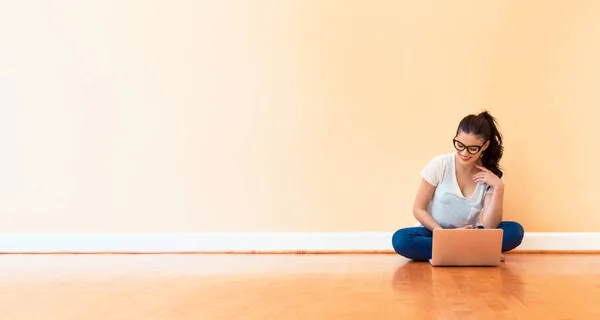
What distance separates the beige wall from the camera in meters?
3.26

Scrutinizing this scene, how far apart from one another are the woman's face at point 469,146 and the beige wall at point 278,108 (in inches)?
19.2

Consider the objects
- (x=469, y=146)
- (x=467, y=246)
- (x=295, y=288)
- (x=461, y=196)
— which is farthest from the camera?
(x=461, y=196)

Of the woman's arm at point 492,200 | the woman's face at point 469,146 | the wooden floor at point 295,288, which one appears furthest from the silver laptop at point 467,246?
the woman's face at point 469,146

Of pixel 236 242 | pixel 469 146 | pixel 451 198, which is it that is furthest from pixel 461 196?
pixel 236 242

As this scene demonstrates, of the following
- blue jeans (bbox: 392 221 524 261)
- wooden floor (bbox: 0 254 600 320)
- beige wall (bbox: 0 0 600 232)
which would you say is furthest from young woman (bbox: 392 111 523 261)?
beige wall (bbox: 0 0 600 232)

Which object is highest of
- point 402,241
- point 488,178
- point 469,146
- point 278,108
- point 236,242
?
point 278,108

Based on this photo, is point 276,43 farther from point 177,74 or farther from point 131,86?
point 131,86

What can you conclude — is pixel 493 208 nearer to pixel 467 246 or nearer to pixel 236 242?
pixel 467 246

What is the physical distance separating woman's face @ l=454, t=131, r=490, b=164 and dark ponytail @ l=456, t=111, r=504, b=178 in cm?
2

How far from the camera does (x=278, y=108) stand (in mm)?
3365

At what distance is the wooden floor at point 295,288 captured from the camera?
5.57 feet

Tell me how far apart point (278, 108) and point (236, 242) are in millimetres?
749

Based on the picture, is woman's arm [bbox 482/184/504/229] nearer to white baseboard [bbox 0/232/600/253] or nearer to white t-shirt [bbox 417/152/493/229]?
white t-shirt [bbox 417/152/493/229]

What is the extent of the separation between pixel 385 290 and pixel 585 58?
1.92m
